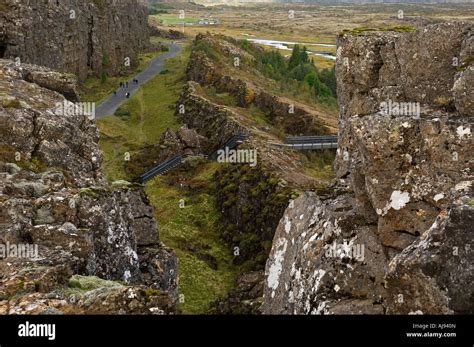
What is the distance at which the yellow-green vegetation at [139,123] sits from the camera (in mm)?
66875

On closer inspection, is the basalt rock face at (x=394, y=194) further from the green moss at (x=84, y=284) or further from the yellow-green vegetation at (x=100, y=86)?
the yellow-green vegetation at (x=100, y=86)

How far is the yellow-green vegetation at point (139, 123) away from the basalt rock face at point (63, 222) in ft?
102

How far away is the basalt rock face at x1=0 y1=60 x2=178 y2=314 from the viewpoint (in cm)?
1408

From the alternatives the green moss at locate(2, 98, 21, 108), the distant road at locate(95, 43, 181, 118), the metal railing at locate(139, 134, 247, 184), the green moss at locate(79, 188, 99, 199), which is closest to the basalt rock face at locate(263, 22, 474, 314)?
the green moss at locate(79, 188, 99, 199)

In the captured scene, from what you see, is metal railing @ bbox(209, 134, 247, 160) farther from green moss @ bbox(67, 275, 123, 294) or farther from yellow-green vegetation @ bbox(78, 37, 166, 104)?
green moss @ bbox(67, 275, 123, 294)

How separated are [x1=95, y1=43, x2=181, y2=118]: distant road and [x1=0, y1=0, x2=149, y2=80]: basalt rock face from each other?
4940 mm

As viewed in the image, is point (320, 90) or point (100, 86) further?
point (100, 86)

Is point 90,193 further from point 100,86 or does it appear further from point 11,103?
point 100,86

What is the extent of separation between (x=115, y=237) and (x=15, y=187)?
4551 mm

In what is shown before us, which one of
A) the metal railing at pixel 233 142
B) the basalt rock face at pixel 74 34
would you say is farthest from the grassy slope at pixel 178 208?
the basalt rock face at pixel 74 34

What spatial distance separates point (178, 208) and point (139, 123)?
1361 inches

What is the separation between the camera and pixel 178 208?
1991 inches

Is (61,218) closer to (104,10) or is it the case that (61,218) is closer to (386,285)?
(386,285)

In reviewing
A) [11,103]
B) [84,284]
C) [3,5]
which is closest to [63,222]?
[84,284]
